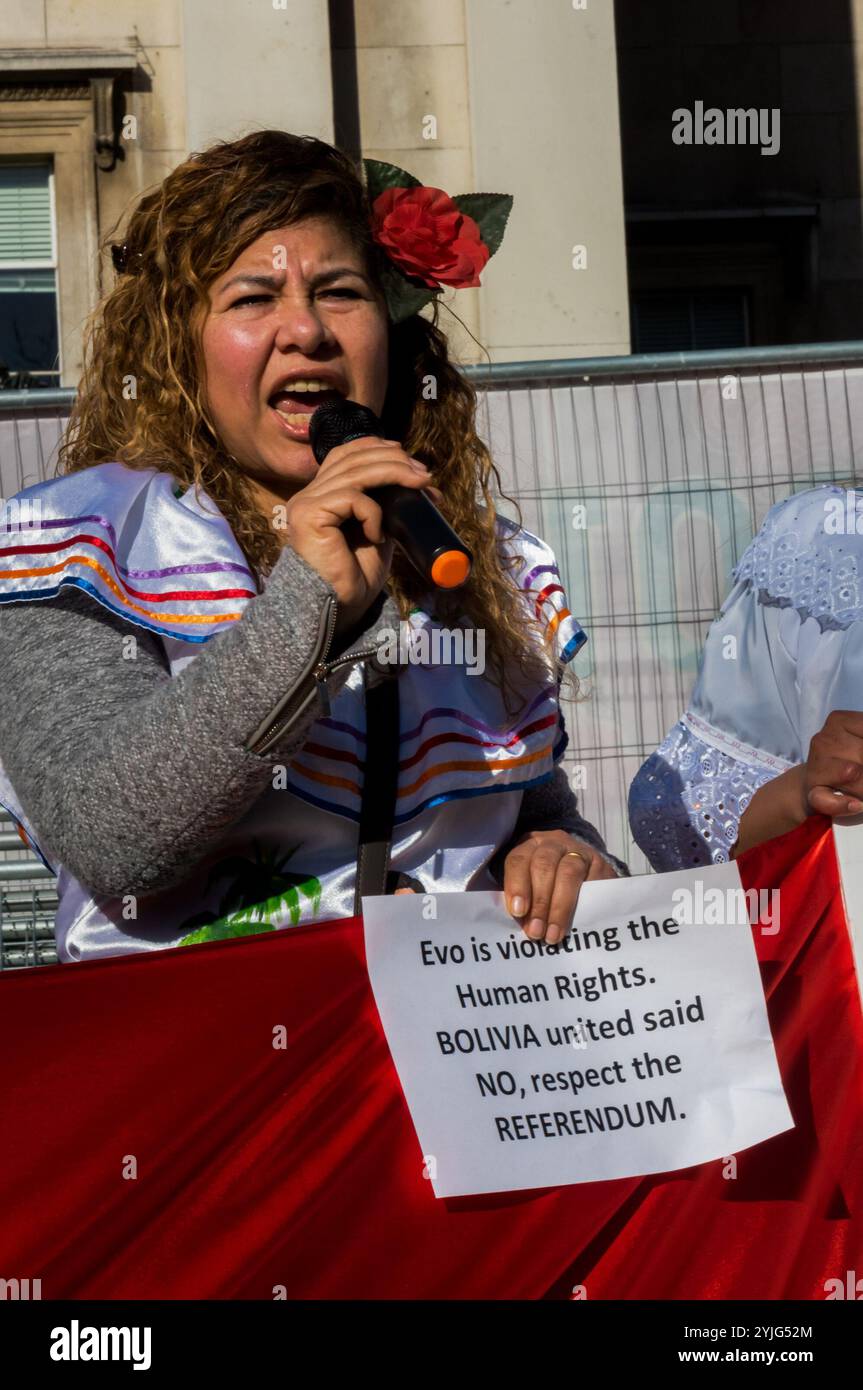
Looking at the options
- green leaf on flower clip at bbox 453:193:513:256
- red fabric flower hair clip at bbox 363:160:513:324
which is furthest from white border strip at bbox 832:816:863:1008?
green leaf on flower clip at bbox 453:193:513:256

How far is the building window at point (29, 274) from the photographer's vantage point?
9.58 meters

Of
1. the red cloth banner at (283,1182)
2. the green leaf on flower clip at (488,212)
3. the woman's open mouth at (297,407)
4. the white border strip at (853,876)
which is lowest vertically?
the red cloth banner at (283,1182)

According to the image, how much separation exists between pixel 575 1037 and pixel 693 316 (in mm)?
9917

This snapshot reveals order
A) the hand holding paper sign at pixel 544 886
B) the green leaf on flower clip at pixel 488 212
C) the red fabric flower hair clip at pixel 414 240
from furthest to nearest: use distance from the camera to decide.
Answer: the green leaf on flower clip at pixel 488 212 → the red fabric flower hair clip at pixel 414 240 → the hand holding paper sign at pixel 544 886

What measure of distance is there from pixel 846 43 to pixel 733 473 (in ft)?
22.2

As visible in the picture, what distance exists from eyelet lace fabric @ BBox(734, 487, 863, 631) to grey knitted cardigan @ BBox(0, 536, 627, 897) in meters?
0.96

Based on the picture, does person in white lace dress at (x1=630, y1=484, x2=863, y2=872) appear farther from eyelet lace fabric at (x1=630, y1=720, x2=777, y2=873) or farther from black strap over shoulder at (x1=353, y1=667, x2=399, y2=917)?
black strap over shoulder at (x1=353, y1=667, x2=399, y2=917)

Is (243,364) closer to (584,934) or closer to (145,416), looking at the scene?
(145,416)

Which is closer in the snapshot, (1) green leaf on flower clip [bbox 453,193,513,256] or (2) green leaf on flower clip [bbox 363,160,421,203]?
(2) green leaf on flower clip [bbox 363,160,421,203]

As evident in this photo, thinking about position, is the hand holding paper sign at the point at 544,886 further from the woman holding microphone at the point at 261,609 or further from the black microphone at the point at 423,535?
the black microphone at the point at 423,535

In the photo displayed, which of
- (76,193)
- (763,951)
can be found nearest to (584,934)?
(763,951)

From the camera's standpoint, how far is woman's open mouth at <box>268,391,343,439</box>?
2.34m

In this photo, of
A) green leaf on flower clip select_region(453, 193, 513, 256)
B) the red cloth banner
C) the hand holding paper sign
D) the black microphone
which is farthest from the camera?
green leaf on flower clip select_region(453, 193, 513, 256)

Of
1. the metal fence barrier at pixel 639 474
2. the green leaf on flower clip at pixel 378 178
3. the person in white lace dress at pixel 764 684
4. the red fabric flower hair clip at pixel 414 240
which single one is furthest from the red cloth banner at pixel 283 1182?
the metal fence barrier at pixel 639 474
